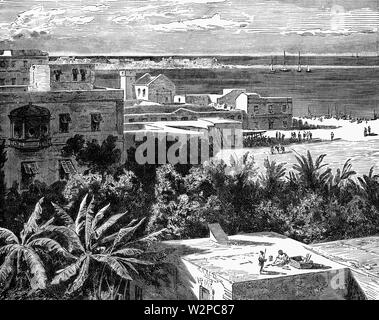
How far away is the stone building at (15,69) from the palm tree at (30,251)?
1.24 metres

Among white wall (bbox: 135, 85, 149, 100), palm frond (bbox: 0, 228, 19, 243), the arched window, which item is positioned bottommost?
palm frond (bbox: 0, 228, 19, 243)

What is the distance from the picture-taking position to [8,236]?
707 centimetres

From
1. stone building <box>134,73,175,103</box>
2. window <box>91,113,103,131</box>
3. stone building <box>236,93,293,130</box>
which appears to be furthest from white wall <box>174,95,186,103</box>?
window <box>91,113,103,131</box>

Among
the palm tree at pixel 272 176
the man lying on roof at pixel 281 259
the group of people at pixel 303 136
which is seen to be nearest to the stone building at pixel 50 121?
the palm tree at pixel 272 176

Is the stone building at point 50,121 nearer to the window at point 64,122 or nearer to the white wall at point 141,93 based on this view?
the window at point 64,122

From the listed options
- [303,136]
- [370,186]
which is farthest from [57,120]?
[370,186]

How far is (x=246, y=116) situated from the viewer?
24.9 ft

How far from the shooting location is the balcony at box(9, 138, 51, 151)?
23.6 ft

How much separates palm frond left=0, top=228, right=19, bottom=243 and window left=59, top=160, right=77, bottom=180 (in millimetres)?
768

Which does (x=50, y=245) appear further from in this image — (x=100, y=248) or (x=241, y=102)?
(x=241, y=102)

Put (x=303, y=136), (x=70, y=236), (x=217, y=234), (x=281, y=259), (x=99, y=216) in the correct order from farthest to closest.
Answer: (x=303, y=136)
(x=217, y=234)
(x=99, y=216)
(x=70, y=236)
(x=281, y=259)

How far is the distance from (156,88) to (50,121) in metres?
1.19

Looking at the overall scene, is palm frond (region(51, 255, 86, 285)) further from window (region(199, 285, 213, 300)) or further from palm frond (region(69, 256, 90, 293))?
window (region(199, 285, 213, 300))
